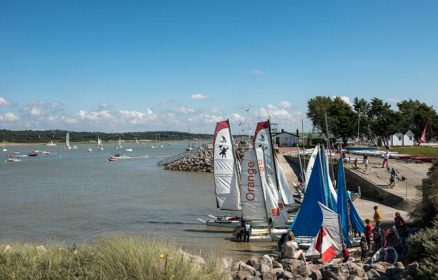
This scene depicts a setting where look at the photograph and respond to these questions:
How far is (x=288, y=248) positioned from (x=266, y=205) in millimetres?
7732

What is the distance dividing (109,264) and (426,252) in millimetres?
8562

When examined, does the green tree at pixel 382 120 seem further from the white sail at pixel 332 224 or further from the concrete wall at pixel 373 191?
the white sail at pixel 332 224

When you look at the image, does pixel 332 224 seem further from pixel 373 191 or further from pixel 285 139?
pixel 285 139

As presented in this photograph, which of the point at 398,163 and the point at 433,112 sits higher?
the point at 433,112

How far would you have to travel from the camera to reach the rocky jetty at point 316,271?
12.5m

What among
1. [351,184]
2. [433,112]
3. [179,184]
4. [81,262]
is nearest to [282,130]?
[433,112]

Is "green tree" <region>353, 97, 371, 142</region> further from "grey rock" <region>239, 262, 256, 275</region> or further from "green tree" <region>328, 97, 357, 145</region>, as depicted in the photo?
"grey rock" <region>239, 262, 256, 275</region>

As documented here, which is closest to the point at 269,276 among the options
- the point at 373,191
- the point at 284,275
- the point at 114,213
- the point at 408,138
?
the point at 284,275

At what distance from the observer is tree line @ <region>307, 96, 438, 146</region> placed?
7844 centimetres

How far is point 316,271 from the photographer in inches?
523

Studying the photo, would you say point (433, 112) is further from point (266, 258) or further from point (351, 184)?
point (266, 258)

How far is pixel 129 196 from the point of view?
3978 centimetres

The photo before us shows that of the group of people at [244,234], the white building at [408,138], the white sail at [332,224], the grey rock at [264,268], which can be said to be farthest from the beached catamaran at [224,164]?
the white building at [408,138]

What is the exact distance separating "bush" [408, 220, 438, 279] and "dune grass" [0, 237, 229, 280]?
4.87 m
